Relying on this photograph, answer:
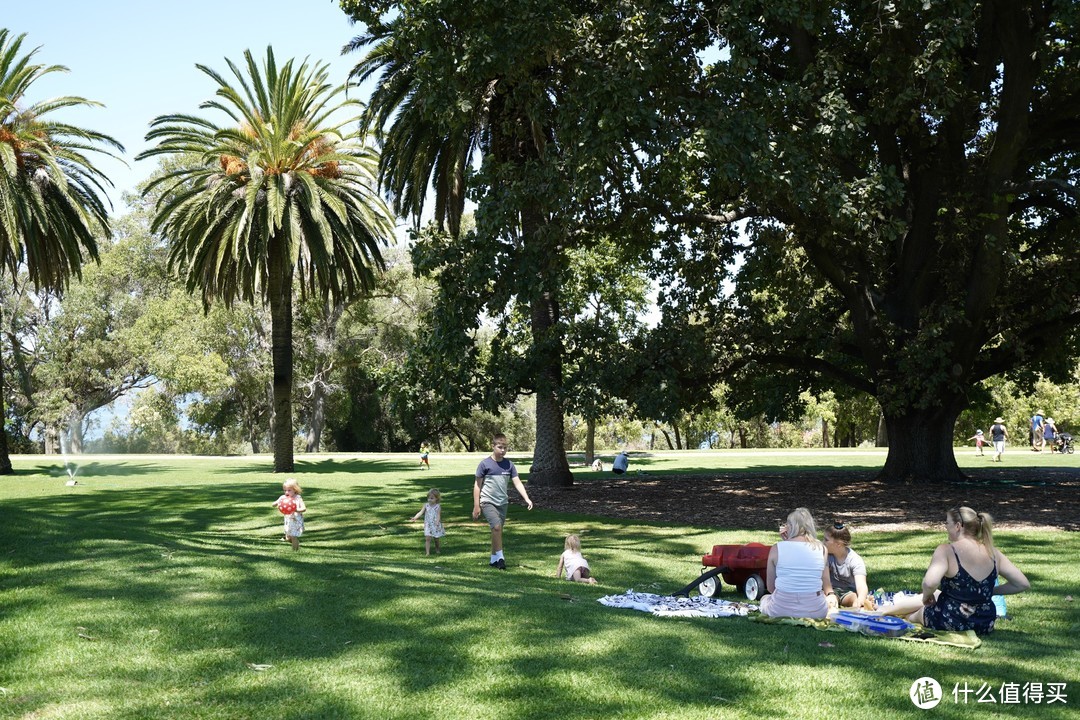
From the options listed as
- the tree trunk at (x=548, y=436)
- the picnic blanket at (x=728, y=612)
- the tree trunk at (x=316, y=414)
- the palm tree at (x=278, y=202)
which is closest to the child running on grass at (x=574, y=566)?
the picnic blanket at (x=728, y=612)

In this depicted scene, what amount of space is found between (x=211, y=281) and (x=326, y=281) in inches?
163

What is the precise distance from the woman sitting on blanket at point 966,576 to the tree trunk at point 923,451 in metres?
15.4

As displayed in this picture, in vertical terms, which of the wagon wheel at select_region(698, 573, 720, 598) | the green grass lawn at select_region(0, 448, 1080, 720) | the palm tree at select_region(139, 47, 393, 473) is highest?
the palm tree at select_region(139, 47, 393, 473)

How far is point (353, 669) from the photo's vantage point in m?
6.04

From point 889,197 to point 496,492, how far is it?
30.0 ft

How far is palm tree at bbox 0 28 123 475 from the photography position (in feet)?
95.9

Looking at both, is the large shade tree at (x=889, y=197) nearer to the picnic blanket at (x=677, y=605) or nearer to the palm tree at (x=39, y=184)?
the picnic blanket at (x=677, y=605)

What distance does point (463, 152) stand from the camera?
2542 centimetres

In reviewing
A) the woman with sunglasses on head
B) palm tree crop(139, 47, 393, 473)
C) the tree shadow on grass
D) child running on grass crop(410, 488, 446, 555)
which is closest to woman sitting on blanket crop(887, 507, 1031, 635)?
the tree shadow on grass

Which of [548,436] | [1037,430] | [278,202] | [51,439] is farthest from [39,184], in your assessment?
[1037,430]

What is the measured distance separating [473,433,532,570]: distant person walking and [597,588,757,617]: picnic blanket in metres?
3.20

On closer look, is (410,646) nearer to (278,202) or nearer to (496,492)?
(496,492)

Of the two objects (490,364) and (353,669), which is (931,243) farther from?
(353,669)

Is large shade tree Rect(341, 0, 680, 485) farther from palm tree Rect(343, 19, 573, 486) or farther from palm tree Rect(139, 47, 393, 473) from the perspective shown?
Answer: palm tree Rect(139, 47, 393, 473)
